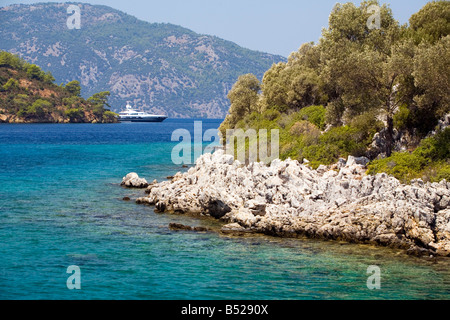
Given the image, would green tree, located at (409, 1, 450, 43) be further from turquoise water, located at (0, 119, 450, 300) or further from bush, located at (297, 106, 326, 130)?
turquoise water, located at (0, 119, 450, 300)

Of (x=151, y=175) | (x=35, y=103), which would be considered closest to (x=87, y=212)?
(x=151, y=175)

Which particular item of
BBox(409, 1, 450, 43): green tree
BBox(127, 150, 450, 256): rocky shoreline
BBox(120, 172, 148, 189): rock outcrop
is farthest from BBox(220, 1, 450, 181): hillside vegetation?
BBox(120, 172, 148, 189): rock outcrop

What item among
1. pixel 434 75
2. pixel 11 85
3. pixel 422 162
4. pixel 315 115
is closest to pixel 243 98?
pixel 315 115

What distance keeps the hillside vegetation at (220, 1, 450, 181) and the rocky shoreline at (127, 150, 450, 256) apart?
289cm

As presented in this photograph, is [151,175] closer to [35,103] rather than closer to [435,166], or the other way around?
[435,166]

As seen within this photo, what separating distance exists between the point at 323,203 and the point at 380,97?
12622mm

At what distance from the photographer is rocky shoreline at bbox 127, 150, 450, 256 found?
1066 inches

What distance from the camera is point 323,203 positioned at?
30688 millimetres

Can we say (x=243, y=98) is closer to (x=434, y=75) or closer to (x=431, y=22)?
(x=431, y=22)

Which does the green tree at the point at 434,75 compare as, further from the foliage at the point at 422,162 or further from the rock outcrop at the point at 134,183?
the rock outcrop at the point at 134,183

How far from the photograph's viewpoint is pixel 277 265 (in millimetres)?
24375
